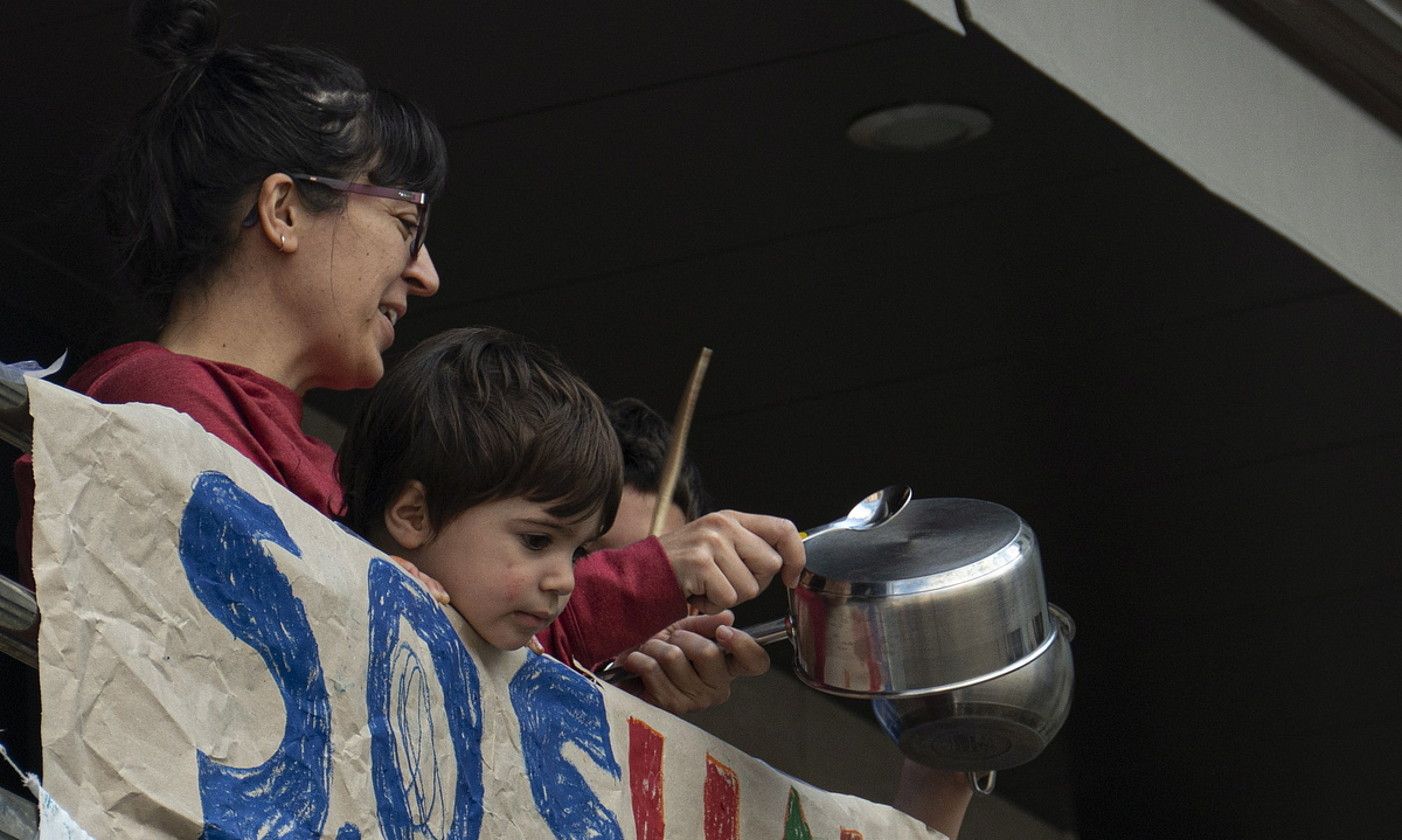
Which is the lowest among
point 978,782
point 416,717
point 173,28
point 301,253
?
point 978,782

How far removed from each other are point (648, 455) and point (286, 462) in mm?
1106

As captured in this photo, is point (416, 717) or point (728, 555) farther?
point (728, 555)

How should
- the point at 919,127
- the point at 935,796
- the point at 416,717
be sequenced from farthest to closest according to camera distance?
the point at 919,127
the point at 935,796
the point at 416,717

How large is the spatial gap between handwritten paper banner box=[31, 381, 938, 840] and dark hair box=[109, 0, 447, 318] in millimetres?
483

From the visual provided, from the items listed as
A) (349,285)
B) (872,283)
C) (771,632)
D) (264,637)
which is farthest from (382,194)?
(872,283)

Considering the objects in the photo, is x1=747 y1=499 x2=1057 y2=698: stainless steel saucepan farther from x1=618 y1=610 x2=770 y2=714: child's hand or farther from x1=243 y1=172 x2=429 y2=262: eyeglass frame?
x1=243 y1=172 x2=429 y2=262: eyeglass frame

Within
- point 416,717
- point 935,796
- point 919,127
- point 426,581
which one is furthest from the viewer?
point 919,127

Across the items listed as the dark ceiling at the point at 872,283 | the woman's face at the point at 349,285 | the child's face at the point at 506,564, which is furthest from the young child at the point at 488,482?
the dark ceiling at the point at 872,283

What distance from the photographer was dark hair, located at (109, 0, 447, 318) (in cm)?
193

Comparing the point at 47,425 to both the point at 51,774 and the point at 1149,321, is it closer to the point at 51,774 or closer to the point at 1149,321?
the point at 51,774

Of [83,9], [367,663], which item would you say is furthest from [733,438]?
[367,663]

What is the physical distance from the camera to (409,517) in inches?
69.0

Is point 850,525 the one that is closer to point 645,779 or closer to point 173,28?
point 645,779

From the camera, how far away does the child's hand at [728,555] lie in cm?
183
